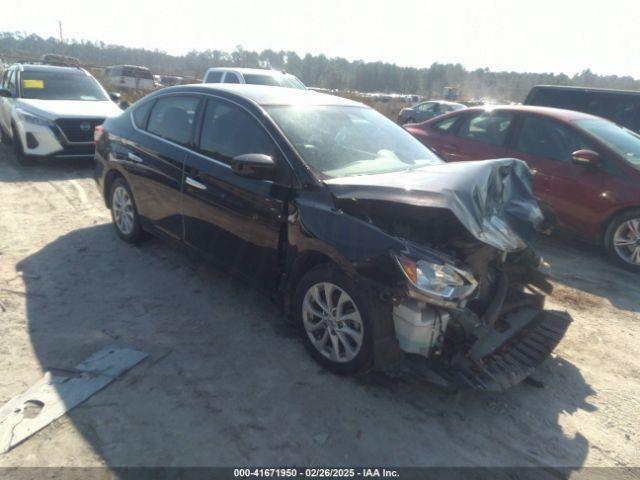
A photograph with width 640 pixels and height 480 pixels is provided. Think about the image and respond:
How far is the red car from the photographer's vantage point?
5.47 meters

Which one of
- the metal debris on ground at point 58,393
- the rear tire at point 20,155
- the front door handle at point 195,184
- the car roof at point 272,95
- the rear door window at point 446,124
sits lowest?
the metal debris on ground at point 58,393

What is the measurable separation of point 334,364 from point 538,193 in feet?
13.7

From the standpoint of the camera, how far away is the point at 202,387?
3.02 metres

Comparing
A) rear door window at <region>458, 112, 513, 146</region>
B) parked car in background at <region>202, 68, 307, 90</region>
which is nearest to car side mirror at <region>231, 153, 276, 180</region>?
rear door window at <region>458, 112, 513, 146</region>

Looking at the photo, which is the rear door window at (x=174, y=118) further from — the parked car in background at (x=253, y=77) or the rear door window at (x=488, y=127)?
the parked car in background at (x=253, y=77)

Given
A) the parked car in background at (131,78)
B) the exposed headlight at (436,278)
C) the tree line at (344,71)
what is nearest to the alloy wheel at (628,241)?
the exposed headlight at (436,278)

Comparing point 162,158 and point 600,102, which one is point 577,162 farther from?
point 162,158

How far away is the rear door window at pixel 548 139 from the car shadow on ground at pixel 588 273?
46.2 inches

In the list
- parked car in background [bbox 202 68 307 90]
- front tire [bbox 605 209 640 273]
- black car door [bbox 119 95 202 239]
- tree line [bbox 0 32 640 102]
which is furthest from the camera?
tree line [bbox 0 32 640 102]

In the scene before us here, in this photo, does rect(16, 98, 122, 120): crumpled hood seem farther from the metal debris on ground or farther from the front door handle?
the metal debris on ground

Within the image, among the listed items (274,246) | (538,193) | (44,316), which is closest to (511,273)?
(274,246)

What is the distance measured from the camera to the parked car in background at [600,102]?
8.45 meters

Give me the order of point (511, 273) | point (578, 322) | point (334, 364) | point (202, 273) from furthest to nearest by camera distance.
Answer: point (202, 273), point (578, 322), point (511, 273), point (334, 364)

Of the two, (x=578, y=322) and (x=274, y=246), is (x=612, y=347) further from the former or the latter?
(x=274, y=246)
